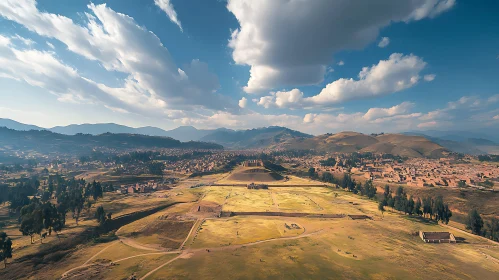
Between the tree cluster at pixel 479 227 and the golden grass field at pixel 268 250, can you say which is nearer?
the golden grass field at pixel 268 250

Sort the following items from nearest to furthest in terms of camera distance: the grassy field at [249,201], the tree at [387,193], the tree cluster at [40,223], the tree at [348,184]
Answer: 1. the tree cluster at [40,223]
2. the grassy field at [249,201]
3. the tree at [387,193]
4. the tree at [348,184]

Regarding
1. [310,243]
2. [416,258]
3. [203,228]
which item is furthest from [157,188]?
[416,258]

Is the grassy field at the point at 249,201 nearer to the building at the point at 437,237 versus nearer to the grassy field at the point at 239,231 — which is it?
the grassy field at the point at 239,231

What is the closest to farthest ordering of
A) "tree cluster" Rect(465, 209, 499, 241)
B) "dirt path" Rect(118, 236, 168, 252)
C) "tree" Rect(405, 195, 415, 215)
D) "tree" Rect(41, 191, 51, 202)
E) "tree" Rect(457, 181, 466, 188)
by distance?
"dirt path" Rect(118, 236, 168, 252)
"tree cluster" Rect(465, 209, 499, 241)
"tree" Rect(405, 195, 415, 215)
"tree" Rect(41, 191, 51, 202)
"tree" Rect(457, 181, 466, 188)

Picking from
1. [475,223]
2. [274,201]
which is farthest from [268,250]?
[475,223]

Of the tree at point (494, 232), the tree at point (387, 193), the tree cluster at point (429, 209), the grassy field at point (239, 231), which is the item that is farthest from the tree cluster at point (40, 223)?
the tree at point (494, 232)

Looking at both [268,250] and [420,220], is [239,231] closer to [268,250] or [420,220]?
[268,250]

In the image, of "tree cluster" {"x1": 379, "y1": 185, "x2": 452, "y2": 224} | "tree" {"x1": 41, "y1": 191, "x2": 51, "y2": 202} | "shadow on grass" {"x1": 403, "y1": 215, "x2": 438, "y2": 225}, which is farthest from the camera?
"tree" {"x1": 41, "y1": 191, "x2": 51, "y2": 202}

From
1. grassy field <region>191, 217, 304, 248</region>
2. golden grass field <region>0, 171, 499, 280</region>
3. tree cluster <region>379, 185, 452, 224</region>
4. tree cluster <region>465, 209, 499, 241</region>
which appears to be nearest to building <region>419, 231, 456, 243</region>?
golden grass field <region>0, 171, 499, 280</region>

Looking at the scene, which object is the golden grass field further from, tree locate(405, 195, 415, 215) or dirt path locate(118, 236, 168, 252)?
tree locate(405, 195, 415, 215)
